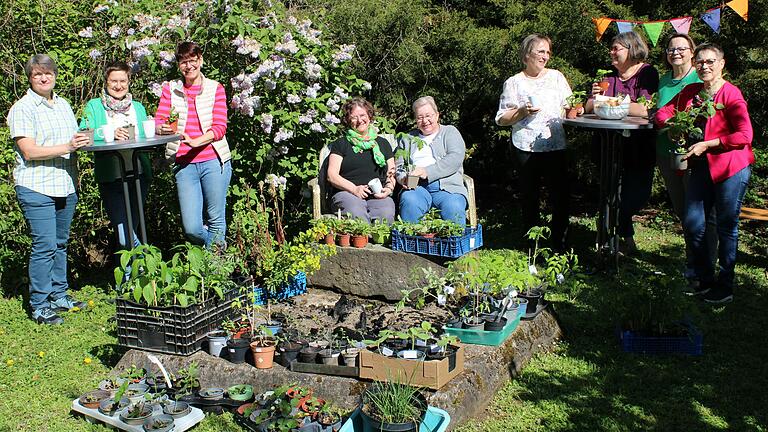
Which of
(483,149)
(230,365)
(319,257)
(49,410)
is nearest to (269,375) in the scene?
(230,365)

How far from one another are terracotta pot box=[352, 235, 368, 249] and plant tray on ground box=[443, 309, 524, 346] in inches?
56.2

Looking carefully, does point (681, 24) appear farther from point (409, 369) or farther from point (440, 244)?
point (409, 369)

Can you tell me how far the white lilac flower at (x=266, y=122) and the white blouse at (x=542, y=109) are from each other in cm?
189

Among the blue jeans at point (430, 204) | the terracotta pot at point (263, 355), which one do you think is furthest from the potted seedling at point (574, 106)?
the terracotta pot at point (263, 355)

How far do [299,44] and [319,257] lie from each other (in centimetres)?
200

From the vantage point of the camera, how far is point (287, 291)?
18.6 ft

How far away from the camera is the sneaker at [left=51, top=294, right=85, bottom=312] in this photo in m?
5.75

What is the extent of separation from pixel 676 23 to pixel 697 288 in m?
2.33

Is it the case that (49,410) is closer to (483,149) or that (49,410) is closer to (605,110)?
(605,110)

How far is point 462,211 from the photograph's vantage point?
5945 millimetres

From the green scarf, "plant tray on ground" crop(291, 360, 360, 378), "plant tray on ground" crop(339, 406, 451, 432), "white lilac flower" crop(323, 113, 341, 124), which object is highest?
"white lilac flower" crop(323, 113, 341, 124)

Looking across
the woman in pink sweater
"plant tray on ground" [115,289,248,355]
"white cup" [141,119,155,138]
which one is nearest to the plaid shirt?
"white cup" [141,119,155,138]

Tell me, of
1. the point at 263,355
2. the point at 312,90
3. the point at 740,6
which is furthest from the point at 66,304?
the point at 740,6

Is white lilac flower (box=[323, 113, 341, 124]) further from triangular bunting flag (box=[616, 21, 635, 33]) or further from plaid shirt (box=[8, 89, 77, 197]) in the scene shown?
triangular bunting flag (box=[616, 21, 635, 33])
